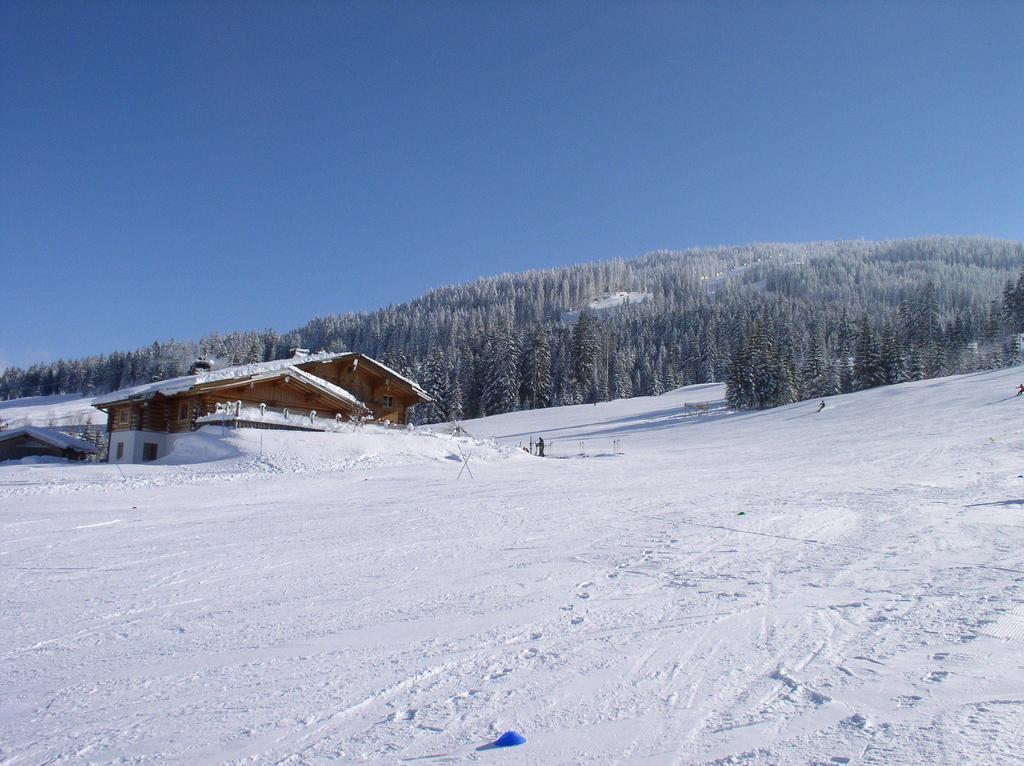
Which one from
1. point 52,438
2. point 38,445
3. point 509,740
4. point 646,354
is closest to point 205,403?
point 52,438

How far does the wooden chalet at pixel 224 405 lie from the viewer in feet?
86.4

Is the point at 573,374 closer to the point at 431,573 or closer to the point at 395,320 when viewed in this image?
the point at 431,573

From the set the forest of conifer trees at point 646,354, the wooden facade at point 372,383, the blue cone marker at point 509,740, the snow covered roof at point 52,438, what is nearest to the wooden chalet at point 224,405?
the wooden facade at point 372,383

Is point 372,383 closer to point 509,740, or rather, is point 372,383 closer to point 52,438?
point 52,438

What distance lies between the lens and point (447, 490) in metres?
15.9

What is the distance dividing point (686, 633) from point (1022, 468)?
705 inches

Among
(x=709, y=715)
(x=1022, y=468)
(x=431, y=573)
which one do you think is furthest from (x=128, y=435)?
(x=1022, y=468)

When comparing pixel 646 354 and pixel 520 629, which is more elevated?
pixel 646 354

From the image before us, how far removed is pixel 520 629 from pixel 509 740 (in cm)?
192

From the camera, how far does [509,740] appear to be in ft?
11.2

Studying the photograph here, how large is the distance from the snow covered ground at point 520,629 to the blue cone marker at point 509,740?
99 millimetres

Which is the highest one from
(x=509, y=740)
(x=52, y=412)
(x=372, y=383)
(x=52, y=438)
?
(x=52, y=412)

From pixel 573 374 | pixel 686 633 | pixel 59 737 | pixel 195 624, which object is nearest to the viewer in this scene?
pixel 59 737

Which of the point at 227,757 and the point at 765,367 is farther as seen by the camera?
the point at 765,367
